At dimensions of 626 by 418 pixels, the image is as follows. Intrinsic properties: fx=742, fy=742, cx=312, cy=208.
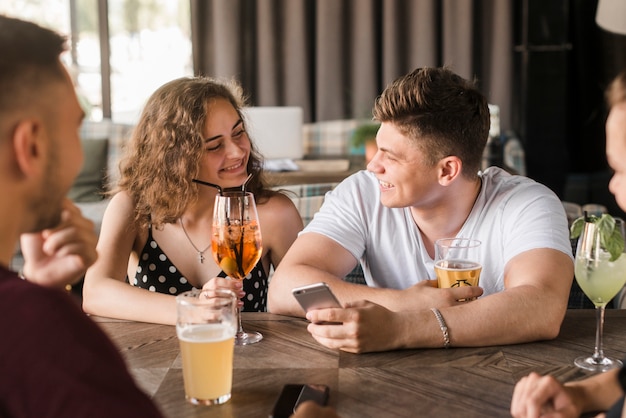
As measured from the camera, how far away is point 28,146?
780 millimetres

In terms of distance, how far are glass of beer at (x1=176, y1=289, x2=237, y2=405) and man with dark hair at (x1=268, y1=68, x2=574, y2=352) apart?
0.46 metres

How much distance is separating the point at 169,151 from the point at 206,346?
1019mm

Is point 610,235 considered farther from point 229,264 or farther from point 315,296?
point 229,264

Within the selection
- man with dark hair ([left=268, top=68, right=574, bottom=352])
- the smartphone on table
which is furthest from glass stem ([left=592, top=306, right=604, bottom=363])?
the smartphone on table

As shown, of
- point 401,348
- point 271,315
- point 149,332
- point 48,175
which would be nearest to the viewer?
point 48,175

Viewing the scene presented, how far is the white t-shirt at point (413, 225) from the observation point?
179 cm

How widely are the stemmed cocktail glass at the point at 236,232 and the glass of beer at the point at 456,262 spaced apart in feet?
1.25

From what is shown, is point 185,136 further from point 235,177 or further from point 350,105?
point 350,105

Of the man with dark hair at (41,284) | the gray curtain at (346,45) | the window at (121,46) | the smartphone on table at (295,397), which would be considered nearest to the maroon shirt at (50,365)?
the man with dark hair at (41,284)

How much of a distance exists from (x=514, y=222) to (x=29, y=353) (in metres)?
1.35

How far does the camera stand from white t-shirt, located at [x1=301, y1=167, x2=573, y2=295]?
5.86 feet

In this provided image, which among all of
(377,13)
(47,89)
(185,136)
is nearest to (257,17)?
(377,13)

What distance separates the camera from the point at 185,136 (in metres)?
2.02

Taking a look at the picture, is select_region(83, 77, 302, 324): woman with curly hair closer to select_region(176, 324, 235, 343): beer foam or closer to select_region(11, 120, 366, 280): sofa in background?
select_region(176, 324, 235, 343): beer foam
